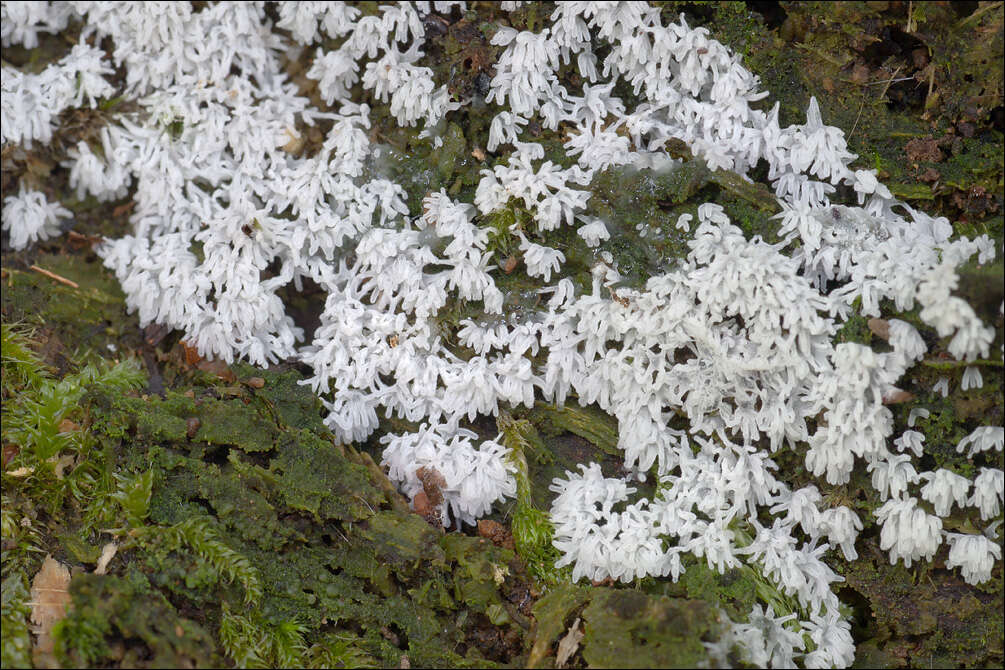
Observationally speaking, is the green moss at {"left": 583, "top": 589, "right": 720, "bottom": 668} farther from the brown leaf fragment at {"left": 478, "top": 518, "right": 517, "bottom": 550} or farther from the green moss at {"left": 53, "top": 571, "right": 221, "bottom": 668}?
the green moss at {"left": 53, "top": 571, "right": 221, "bottom": 668}

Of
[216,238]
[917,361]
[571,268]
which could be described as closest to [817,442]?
[917,361]

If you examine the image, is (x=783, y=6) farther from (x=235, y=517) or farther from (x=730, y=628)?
(x=235, y=517)

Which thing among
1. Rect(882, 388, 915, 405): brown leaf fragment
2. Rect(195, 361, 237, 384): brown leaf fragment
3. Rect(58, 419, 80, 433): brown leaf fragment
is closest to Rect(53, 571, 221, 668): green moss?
Rect(58, 419, 80, 433): brown leaf fragment

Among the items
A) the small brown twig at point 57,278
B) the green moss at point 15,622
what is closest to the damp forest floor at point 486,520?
the green moss at point 15,622

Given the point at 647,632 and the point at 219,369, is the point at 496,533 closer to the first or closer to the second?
the point at 647,632

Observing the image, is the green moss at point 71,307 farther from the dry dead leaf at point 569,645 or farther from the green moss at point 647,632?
the green moss at point 647,632

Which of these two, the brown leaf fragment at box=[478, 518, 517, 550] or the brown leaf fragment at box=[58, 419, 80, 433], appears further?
the brown leaf fragment at box=[478, 518, 517, 550]

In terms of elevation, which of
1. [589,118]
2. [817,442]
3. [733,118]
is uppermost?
[733,118]

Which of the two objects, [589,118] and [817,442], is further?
[589,118]
